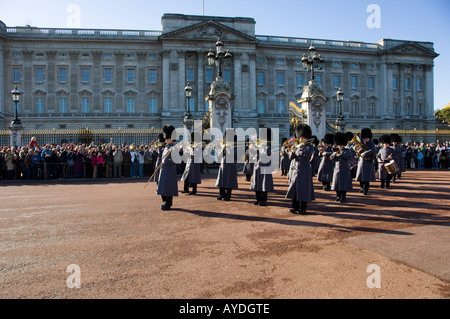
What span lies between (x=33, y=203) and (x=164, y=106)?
38.2 metres

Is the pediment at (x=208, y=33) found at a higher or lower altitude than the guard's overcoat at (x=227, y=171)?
higher

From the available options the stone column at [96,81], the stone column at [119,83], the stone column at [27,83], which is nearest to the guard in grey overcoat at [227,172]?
the stone column at [119,83]

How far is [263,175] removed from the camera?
9086 millimetres

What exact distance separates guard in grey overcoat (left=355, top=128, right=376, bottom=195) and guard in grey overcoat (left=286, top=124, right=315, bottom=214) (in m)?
4.10

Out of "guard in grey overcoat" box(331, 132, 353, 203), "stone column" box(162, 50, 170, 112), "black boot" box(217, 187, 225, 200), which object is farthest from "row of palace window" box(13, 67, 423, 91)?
"guard in grey overcoat" box(331, 132, 353, 203)

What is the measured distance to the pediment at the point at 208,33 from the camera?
46875 mm

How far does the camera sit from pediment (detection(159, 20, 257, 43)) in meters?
46.9

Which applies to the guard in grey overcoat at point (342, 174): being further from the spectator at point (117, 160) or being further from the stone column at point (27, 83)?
the stone column at point (27, 83)

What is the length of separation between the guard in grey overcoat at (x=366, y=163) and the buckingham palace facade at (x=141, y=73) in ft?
116

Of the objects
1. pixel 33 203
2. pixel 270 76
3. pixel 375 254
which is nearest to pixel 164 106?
pixel 270 76

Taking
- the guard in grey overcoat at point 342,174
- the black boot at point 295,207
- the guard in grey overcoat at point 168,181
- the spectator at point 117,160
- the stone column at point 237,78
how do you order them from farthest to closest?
1. the stone column at point 237,78
2. the spectator at point 117,160
3. the guard in grey overcoat at point 342,174
4. the guard in grey overcoat at point 168,181
5. the black boot at point 295,207

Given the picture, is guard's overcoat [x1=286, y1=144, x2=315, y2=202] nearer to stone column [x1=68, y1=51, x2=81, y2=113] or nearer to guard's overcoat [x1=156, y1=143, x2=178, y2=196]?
guard's overcoat [x1=156, y1=143, x2=178, y2=196]

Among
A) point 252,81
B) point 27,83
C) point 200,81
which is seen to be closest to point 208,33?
point 200,81

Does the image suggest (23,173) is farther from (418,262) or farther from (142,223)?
(418,262)
